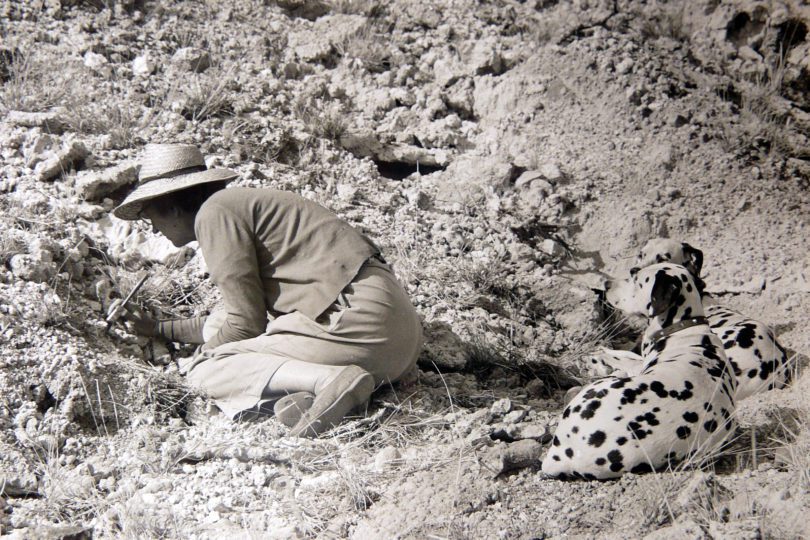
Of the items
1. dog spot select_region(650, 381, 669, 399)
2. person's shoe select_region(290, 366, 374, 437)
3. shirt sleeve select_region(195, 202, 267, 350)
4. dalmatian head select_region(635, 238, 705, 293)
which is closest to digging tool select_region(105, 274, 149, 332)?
shirt sleeve select_region(195, 202, 267, 350)

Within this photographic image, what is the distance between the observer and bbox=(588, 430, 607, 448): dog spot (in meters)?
3.94

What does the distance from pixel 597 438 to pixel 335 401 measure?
1352 millimetres

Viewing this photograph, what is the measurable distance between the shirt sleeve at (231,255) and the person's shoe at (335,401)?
2.10ft

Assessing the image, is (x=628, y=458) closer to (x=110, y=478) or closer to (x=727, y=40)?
(x=110, y=478)

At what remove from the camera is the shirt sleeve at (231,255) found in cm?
433

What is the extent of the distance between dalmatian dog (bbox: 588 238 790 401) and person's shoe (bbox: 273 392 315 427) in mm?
2328

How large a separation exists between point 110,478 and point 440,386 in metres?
2.15

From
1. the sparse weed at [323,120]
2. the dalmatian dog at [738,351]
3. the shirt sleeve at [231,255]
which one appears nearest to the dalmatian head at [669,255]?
the dalmatian dog at [738,351]

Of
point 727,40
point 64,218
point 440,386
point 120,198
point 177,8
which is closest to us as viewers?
point 440,386

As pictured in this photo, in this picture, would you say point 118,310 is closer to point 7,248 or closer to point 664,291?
point 7,248

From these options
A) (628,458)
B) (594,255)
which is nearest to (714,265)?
(594,255)

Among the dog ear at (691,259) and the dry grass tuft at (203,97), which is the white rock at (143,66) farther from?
the dog ear at (691,259)

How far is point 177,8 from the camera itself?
8.19m

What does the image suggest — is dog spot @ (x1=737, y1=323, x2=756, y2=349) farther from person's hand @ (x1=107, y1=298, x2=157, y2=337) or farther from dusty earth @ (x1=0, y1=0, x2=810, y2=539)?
person's hand @ (x1=107, y1=298, x2=157, y2=337)
